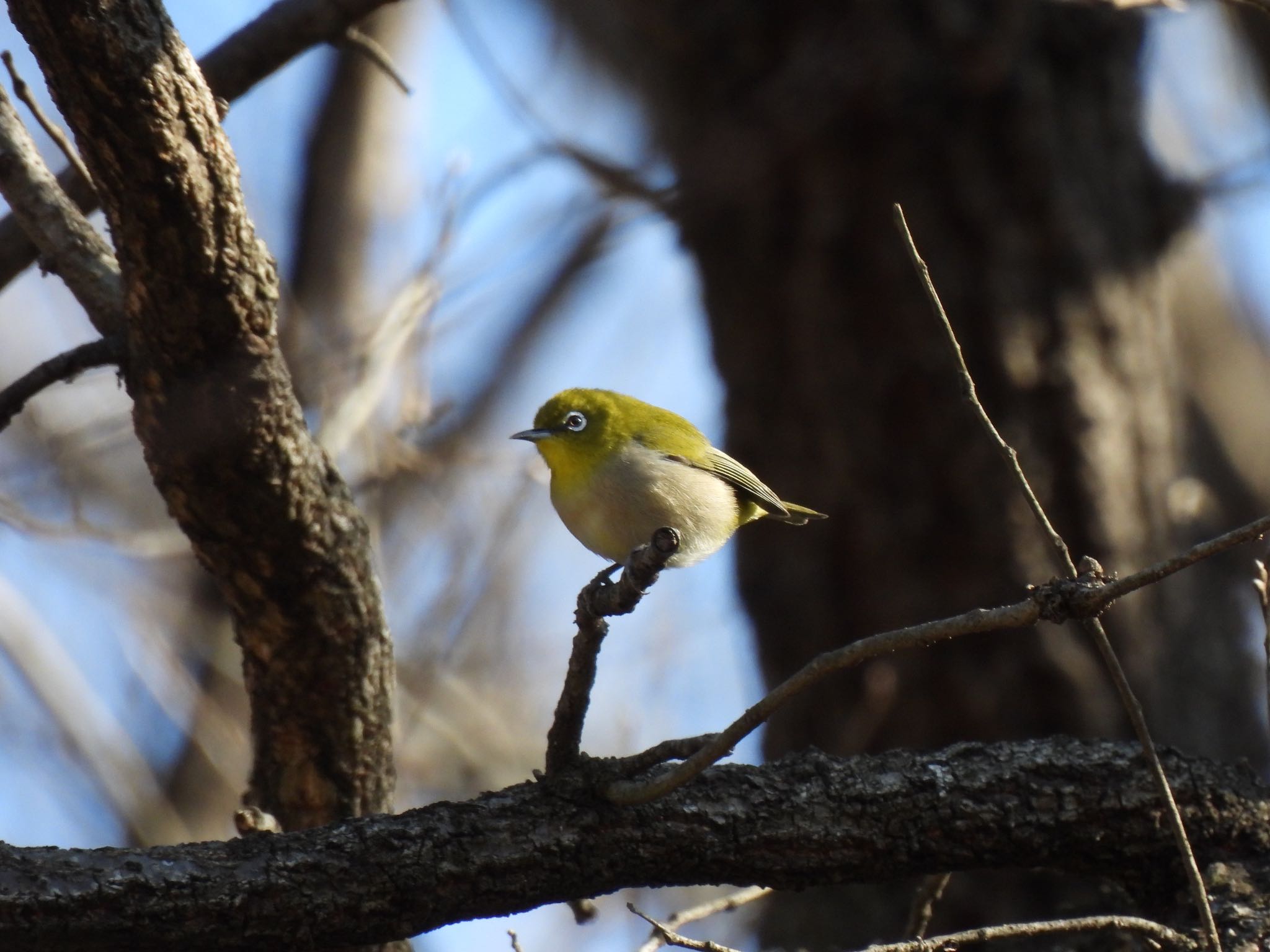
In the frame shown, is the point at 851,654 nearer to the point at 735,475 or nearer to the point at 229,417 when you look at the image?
the point at 229,417

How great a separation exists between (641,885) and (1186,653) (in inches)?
169

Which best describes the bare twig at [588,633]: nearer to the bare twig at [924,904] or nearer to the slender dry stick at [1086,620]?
the slender dry stick at [1086,620]

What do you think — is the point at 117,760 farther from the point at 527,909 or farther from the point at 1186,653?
the point at 1186,653

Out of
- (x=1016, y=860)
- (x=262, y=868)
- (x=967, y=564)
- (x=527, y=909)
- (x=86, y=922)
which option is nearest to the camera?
→ (x=86, y=922)

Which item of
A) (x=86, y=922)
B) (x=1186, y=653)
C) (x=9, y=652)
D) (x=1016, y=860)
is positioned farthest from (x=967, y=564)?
(x=9, y=652)

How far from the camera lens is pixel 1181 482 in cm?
666

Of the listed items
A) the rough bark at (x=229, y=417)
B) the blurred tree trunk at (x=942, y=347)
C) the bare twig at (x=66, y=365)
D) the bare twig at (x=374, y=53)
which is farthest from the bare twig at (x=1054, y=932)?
the blurred tree trunk at (x=942, y=347)

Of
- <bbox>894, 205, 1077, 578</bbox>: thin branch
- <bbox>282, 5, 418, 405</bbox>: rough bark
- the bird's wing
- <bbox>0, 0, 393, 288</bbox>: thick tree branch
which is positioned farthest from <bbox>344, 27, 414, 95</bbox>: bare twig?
<bbox>282, 5, 418, 405</bbox>: rough bark

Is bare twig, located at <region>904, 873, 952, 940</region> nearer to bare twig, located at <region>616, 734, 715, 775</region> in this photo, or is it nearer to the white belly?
bare twig, located at <region>616, 734, 715, 775</region>

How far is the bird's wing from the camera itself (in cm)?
429

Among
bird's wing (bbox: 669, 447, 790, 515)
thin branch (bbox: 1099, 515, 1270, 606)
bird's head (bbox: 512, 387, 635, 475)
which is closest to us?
thin branch (bbox: 1099, 515, 1270, 606)

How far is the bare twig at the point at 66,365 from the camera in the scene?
3309 mm

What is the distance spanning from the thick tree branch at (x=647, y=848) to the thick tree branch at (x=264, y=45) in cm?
200

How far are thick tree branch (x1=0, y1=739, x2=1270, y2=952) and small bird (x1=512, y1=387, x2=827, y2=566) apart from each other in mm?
904
